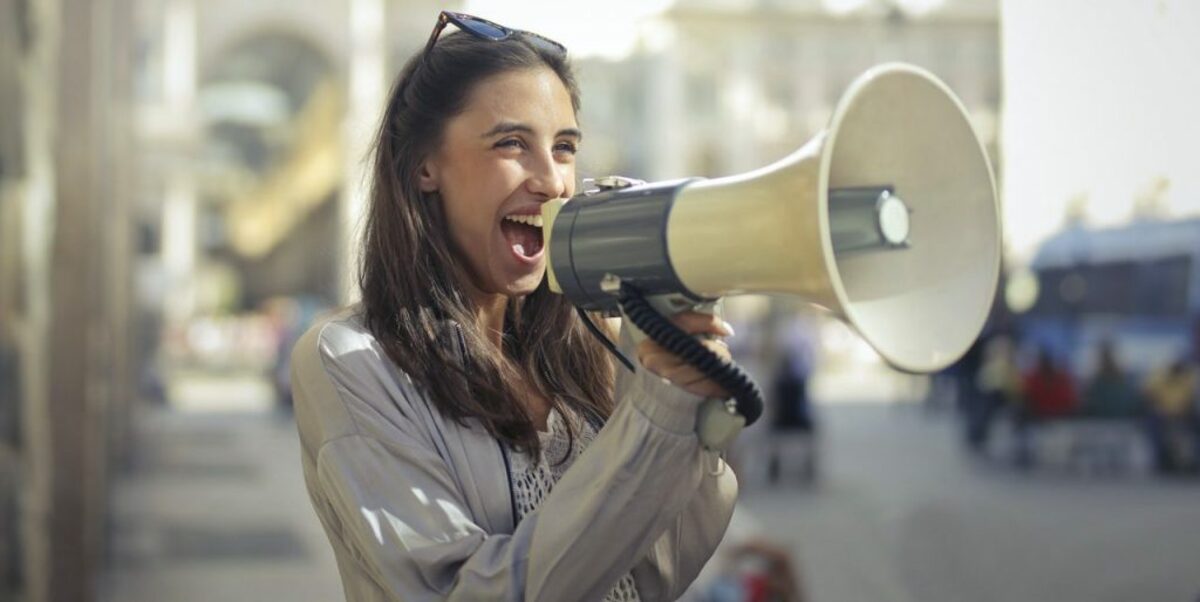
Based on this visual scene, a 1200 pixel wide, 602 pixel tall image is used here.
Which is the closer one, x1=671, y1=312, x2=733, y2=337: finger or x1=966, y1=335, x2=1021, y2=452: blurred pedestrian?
x1=671, y1=312, x2=733, y2=337: finger

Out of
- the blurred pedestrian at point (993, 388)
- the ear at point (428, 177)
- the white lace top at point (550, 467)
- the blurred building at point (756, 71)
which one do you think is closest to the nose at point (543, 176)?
the ear at point (428, 177)

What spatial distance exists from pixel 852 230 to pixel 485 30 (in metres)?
0.47

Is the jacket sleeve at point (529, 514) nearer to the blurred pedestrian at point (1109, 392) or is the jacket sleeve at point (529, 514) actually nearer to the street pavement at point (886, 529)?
the street pavement at point (886, 529)

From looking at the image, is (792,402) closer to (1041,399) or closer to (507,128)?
(1041,399)

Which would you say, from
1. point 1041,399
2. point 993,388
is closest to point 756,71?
point 993,388

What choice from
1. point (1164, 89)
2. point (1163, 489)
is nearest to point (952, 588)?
point (1163, 489)

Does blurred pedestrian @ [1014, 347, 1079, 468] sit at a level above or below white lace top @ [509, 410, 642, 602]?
below

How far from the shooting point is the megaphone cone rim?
3.45 ft

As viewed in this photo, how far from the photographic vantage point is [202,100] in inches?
950

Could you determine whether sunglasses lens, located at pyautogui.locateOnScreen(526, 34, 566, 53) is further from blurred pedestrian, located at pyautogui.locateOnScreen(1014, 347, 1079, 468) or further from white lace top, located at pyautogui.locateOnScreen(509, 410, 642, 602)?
blurred pedestrian, located at pyautogui.locateOnScreen(1014, 347, 1079, 468)

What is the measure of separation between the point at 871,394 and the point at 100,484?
4830mm

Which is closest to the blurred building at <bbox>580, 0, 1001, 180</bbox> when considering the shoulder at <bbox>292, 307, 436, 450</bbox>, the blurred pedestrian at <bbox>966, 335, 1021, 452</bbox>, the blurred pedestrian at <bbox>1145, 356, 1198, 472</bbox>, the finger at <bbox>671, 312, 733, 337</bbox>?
the blurred pedestrian at <bbox>1145, 356, 1198, 472</bbox>

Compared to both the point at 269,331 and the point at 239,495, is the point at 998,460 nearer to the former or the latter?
the point at 239,495

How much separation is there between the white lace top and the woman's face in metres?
0.14
